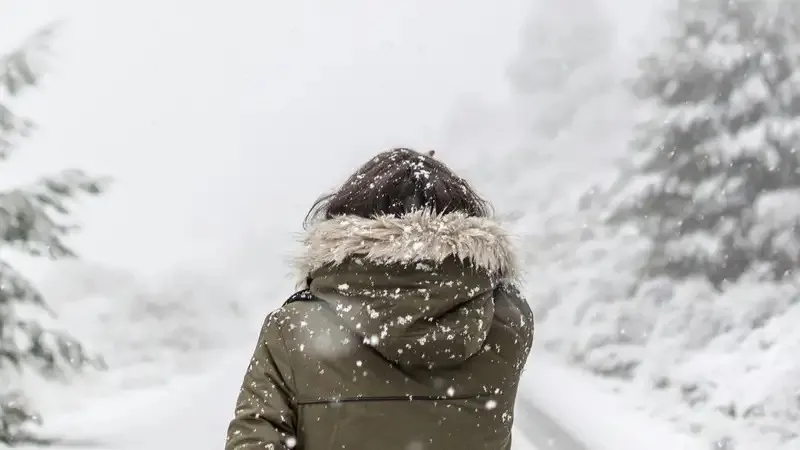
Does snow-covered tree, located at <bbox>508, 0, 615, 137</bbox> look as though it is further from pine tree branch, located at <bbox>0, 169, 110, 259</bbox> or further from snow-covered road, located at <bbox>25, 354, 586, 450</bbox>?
pine tree branch, located at <bbox>0, 169, 110, 259</bbox>

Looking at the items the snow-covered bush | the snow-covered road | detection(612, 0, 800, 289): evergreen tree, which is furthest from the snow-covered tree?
the snow-covered road

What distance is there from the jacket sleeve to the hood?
161 mm

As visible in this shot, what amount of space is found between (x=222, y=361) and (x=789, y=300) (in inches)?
361

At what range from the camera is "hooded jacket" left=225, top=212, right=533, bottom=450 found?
5.29 feet

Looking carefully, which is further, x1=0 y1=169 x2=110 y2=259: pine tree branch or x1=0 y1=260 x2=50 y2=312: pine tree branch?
x1=0 y1=260 x2=50 y2=312: pine tree branch

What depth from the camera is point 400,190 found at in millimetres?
1794

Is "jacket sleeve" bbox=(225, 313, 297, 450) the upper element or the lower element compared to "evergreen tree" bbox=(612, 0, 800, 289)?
lower

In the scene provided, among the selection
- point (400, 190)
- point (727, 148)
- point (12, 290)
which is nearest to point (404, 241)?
point (400, 190)

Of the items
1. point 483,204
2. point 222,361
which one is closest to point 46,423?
point 222,361

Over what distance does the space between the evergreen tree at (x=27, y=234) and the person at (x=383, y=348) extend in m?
5.49

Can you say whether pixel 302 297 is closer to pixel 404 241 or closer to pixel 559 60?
pixel 404 241

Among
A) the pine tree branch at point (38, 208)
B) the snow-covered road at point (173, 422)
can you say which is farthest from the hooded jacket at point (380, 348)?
the snow-covered road at point (173, 422)

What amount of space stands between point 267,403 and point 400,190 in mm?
593

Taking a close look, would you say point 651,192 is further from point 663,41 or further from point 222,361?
point 222,361
